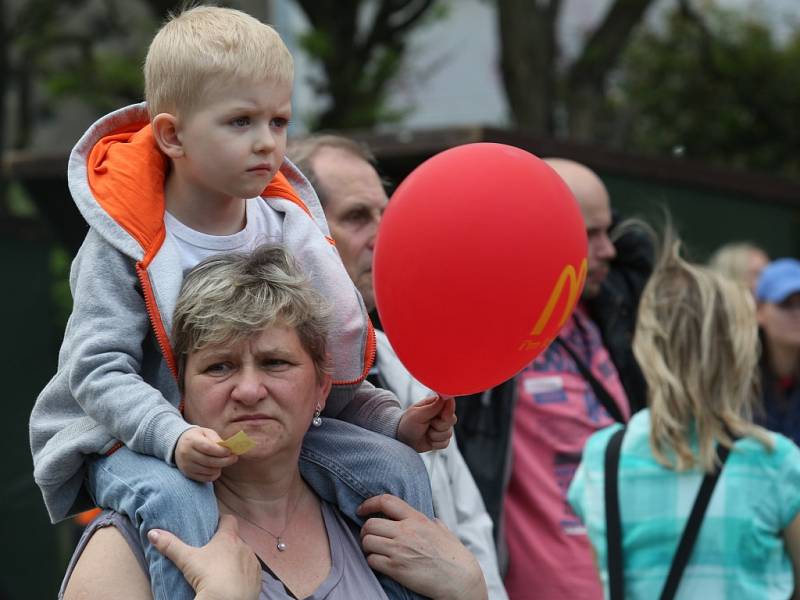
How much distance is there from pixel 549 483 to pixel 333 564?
5.42 feet

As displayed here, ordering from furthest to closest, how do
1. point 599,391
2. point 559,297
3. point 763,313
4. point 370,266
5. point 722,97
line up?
point 722,97
point 763,313
point 599,391
point 370,266
point 559,297

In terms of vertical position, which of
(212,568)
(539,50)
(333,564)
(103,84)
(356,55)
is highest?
(212,568)

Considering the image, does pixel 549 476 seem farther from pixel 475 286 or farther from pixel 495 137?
pixel 495 137

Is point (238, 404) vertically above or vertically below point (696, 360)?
above

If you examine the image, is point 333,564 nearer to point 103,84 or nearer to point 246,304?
point 246,304

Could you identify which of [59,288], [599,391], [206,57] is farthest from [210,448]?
[59,288]

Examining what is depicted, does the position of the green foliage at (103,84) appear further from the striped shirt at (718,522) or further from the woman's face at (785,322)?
the striped shirt at (718,522)

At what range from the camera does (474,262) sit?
2.54 metres

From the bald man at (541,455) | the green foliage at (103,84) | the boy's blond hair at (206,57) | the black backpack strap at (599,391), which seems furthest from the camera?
the green foliage at (103,84)

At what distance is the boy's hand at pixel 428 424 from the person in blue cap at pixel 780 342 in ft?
10.5

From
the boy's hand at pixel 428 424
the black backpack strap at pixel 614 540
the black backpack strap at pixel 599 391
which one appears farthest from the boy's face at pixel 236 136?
the black backpack strap at pixel 599 391

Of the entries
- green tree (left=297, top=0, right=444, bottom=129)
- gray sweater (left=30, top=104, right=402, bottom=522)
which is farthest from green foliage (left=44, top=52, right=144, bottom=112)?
gray sweater (left=30, top=104, right=402, bottom=522)

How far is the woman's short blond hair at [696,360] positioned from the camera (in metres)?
3.74

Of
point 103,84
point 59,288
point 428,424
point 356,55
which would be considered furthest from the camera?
point 356,55
